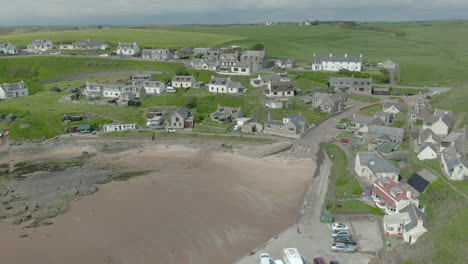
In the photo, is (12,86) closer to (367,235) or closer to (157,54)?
(157,54)

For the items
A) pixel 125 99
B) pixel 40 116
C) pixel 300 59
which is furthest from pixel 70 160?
pixel 300 59

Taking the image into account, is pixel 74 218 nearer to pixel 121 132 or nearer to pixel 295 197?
pixel 295 197

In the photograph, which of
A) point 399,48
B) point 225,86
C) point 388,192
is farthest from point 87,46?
point 399,48

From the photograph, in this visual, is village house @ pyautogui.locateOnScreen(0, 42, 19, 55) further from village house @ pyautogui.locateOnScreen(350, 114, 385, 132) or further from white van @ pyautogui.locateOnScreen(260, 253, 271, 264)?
white van @ pyautogui.locateOnScreen(260, 253, 271, 264)

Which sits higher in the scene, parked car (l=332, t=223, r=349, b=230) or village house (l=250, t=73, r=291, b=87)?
village house (l=250, t=73, r=291, b=87)

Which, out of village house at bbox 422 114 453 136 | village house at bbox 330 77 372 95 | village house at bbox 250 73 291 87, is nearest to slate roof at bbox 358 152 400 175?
village house at bbox 422 114 453 136
